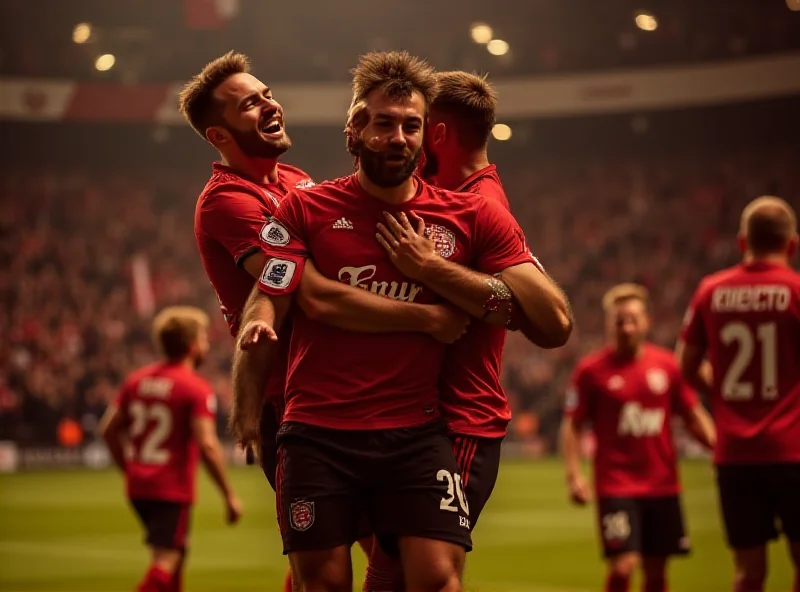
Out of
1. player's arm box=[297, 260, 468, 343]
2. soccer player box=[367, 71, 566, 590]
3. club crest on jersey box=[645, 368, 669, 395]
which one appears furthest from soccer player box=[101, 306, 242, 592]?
player's arm box=[297, 260, 468, 343]

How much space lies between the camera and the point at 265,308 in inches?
160

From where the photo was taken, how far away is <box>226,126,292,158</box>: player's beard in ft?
16.9

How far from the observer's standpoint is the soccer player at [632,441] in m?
8.33

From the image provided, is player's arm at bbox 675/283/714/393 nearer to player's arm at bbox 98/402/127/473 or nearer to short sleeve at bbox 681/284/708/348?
short sleeve at bbox 681/284/708/348

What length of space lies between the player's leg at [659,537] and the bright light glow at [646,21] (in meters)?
28.0

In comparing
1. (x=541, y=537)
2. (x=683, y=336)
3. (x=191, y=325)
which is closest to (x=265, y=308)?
(x=683, y=336)

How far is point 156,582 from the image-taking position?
8227 mm

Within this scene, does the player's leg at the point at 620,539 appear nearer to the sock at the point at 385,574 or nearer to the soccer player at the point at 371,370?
the sock at the point at 385,574

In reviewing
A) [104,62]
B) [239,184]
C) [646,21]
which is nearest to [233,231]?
[239,184]

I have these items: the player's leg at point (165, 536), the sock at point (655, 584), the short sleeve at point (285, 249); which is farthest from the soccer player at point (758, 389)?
the player's leg at point (165, 536)

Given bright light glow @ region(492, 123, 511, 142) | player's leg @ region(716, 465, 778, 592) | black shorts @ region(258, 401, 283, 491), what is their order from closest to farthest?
1. black shorts @ region(258, 401, 283, 491)
2. player's leg @ region(716, 465, 778, 592)
3. bright light glow @ region(492, 123, 511, 142)

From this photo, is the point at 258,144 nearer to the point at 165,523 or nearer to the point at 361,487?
the point at 361,487

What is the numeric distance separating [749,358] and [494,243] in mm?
2890

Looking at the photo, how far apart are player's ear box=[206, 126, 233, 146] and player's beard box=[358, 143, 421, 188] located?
1.26 metres
